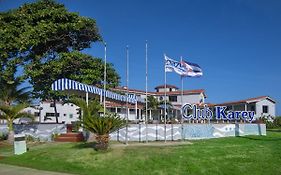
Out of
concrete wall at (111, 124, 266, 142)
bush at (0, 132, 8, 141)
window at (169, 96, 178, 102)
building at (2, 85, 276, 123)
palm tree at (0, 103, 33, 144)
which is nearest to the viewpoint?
concrete wall at (111, 124, 266, 142)

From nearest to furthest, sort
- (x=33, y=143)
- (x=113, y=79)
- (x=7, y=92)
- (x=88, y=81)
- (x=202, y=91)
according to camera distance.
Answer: (x=33, y=143) → (x=7, y=92) → (x=88, y=81) → (x=113, y=79) → (x=202, y=91)

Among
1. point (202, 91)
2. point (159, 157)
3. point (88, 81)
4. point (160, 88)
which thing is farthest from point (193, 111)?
point (160, 88)

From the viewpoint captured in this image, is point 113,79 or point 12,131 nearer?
point 12,131

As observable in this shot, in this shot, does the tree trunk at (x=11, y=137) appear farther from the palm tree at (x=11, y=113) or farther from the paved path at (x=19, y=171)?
the paved path at (x=19, y=171)

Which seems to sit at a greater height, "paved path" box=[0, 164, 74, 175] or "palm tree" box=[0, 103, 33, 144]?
"palm tree" box=[0, 103, 33, 144]

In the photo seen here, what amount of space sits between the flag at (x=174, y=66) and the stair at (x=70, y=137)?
278 inches

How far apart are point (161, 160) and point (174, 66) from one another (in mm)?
8735

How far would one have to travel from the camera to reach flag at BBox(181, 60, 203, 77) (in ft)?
80.3

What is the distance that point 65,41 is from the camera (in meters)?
32.5

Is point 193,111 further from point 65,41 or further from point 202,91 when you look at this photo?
point 202,91

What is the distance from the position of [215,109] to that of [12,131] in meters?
14.2

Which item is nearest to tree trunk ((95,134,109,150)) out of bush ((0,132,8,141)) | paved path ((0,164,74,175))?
paved path ((0,164,74,175))

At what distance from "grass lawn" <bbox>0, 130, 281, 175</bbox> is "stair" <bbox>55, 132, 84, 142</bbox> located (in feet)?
17.8

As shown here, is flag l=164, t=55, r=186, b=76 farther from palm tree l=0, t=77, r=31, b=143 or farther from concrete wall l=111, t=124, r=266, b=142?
palm tree l=0, t=77, r=31, b=143
